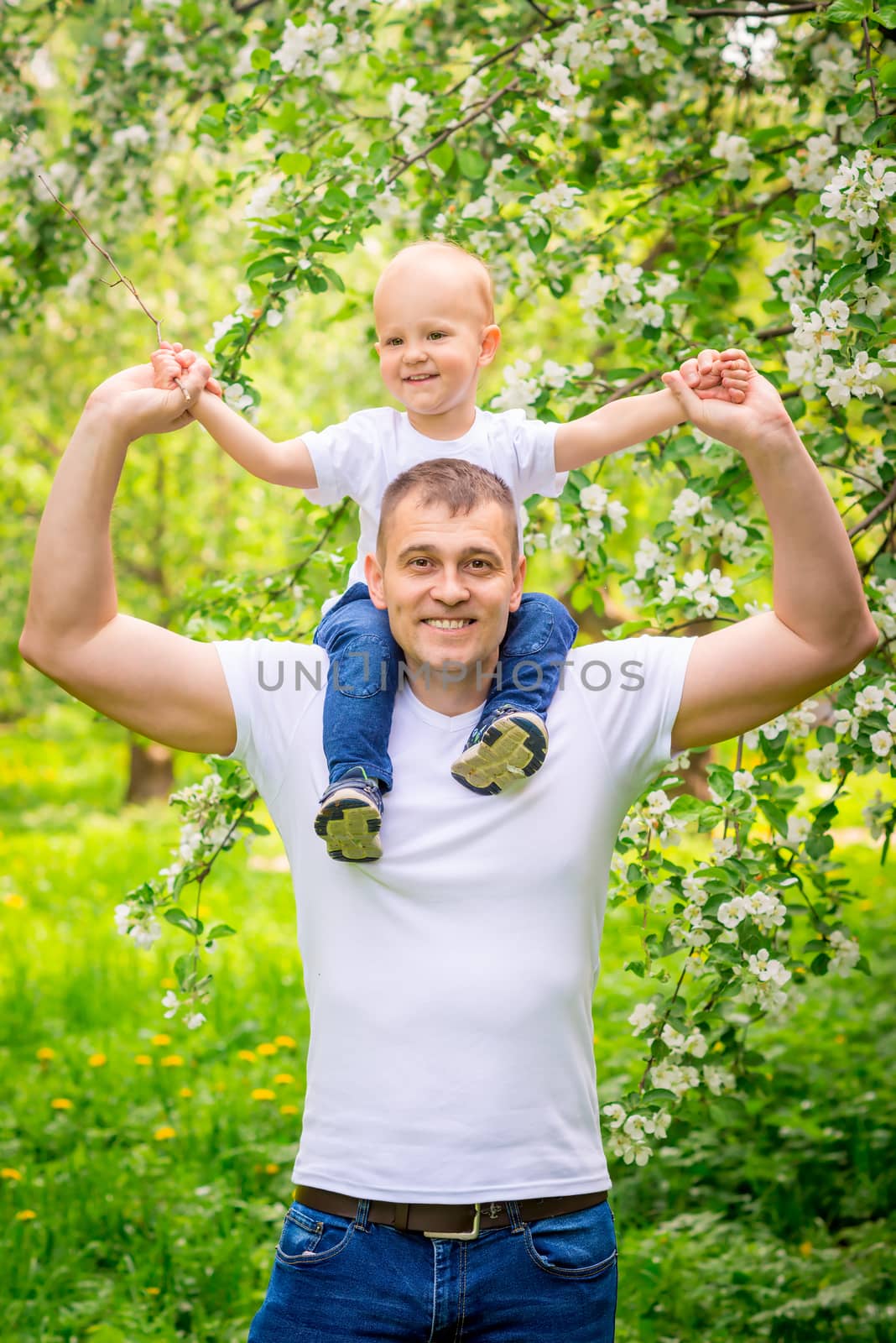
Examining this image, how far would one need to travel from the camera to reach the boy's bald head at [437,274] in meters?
2.52

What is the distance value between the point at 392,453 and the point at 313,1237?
58.1 inches

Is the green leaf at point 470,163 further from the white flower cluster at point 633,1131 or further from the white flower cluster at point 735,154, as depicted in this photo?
the white flower cluster at point 633,1131

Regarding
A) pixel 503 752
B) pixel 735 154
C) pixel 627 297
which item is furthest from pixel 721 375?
pixel 735 154

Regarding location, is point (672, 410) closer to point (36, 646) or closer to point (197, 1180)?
point (36, 646)

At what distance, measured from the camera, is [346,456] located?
252 centimetres

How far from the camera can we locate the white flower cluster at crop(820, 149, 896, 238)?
2.39 meters

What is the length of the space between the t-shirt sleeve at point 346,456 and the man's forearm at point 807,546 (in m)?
1.05

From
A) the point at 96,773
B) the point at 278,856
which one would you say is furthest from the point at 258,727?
the point at 96,773

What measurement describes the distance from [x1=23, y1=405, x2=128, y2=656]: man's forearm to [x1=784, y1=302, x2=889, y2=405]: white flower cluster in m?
1.42

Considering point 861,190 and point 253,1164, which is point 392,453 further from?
point 253,1164

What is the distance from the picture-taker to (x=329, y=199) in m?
2.93

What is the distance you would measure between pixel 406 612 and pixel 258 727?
263 millimetres

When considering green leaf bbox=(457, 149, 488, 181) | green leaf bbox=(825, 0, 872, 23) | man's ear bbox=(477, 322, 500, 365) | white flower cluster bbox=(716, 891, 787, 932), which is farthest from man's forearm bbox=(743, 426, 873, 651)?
green leaf bbox=(457, 149, 488, 181)

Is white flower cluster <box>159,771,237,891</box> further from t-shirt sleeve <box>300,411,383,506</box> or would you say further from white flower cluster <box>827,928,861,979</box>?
white flower cluster <box>827,928,861,979</box>
